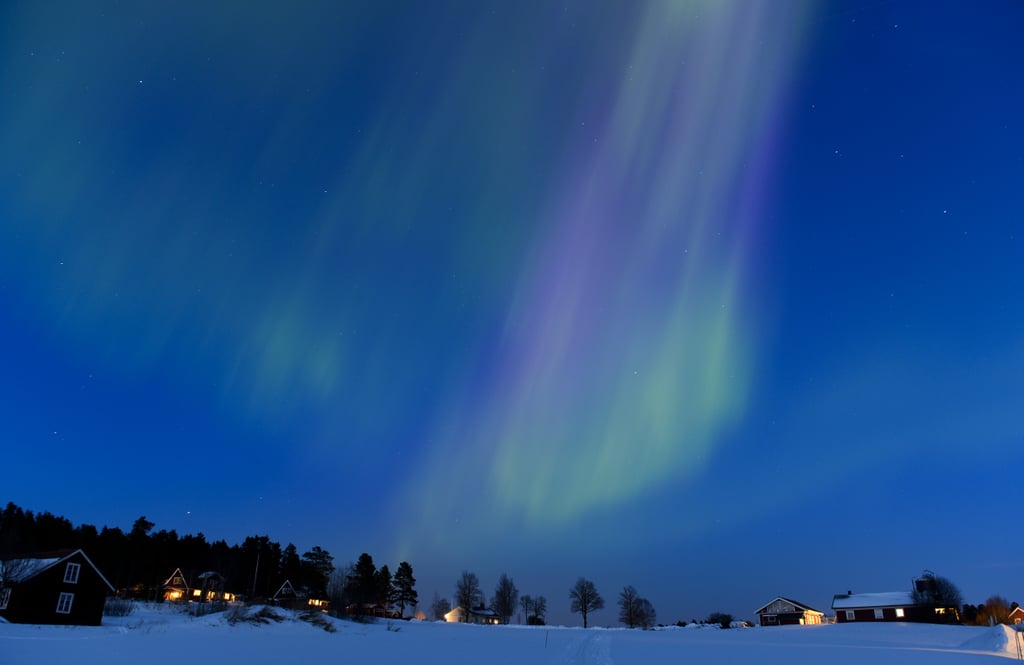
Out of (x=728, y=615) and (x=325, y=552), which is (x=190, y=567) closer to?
(x=325, y=552)

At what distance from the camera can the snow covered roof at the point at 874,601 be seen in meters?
110

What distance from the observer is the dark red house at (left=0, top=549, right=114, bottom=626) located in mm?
48969

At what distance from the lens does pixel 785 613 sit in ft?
408

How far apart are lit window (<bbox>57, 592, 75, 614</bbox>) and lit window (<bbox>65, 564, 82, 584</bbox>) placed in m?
1.03

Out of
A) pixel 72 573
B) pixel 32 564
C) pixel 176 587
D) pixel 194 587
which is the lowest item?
pixel 194 587

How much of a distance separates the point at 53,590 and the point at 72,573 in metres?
1.78

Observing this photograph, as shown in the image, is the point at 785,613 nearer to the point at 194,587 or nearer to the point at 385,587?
the point at 385,587

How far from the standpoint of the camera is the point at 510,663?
30984 millimetres

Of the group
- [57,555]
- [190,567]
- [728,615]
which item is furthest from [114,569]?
[728,615]

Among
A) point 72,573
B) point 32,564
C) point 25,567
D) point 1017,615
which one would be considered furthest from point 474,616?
point 25,567

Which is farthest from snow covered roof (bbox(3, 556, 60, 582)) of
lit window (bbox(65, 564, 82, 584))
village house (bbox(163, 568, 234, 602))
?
village house (bbox(163, 568, 234, 602))

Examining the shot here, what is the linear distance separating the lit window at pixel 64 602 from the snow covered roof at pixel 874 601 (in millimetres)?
121733

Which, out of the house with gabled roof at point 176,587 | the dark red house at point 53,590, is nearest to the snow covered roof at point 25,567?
the dark red house at point 53,590

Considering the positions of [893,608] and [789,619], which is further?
[789,619]
